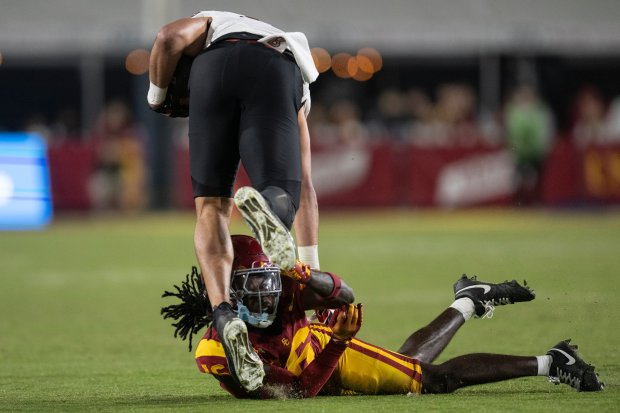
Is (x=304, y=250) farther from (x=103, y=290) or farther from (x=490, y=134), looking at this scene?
(x=490, y=134)

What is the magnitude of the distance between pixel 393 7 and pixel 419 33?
96 centimetres

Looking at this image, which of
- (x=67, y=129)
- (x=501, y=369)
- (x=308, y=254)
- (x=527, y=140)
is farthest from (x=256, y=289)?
(x=67, y=129)

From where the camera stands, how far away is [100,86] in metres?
26.4

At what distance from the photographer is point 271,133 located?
16.8 feet

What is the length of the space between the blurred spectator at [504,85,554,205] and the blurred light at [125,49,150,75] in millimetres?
7448

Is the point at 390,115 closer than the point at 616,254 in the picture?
No

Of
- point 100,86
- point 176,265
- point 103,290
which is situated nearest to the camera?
point 103,290

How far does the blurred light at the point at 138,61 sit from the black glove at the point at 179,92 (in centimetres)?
Result: 1718

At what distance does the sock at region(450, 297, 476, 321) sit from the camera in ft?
19.5

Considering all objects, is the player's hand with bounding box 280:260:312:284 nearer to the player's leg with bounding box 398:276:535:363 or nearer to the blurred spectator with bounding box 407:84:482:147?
the player's leg with bounding box 398:276:535:363

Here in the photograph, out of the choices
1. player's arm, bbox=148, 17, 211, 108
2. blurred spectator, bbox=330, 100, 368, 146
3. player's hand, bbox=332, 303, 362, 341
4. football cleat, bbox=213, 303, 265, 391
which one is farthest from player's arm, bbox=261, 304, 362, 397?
blurred spectator, bbox=330, 100, 368, 146

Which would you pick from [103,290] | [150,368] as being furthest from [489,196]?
[150,368]

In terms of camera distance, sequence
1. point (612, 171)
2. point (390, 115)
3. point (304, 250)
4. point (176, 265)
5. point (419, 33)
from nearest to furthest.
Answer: point (304, 250) → point (176, 265) → point (612, 171) → point (390, 115) → point (419, 33)

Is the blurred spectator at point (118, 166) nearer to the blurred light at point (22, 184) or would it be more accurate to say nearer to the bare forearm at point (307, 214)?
the blurred light at point (22, 184)
